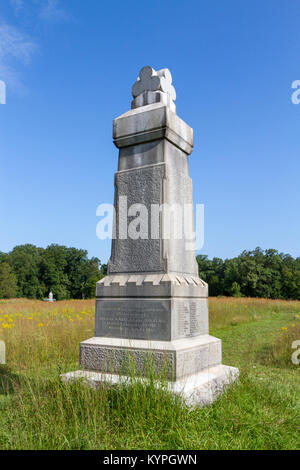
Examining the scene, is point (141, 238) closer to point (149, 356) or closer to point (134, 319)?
point (134, 319)

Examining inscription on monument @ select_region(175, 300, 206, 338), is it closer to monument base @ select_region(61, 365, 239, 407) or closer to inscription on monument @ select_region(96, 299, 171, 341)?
inscription on monument @ select_region(96, 299, 171, 341)

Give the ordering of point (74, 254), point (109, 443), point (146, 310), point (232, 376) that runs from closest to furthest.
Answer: point (109, 443) < point (146, 310) < point (232, 376) < point (74, 254)

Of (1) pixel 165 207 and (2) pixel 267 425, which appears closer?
(2) pixel 267 425

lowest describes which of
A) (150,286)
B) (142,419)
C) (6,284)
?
(6,284)

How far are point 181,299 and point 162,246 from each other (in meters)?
0.69

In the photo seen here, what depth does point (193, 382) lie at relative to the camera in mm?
3842

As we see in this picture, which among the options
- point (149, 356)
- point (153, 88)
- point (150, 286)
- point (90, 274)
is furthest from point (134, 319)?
point (90, 274)

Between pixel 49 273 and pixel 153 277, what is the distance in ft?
205

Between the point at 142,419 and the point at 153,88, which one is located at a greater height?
the point at 153,88

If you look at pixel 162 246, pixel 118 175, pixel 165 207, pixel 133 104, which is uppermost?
pixel 133 104

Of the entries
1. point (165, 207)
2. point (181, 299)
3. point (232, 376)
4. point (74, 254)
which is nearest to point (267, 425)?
point (232, 376)

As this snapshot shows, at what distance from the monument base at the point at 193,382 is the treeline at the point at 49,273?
4929 cm

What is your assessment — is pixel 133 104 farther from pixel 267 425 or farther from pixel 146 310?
pixel 267 425
